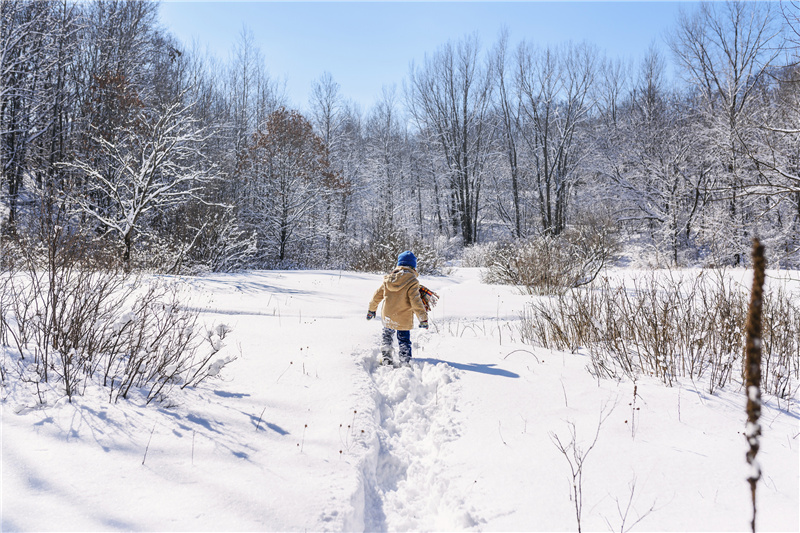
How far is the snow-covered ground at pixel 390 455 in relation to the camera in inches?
74.2

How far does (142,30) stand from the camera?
1605 cm

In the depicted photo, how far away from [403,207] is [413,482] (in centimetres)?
2737

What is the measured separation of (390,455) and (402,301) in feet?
6.91

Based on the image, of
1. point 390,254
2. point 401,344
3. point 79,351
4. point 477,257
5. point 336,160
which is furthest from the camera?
point 336,160

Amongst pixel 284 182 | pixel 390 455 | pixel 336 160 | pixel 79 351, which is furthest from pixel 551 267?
pixel 336 160

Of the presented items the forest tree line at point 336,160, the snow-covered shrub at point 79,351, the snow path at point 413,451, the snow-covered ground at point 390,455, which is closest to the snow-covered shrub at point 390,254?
the forest tree line at point 336,160

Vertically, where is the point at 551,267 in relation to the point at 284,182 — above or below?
below

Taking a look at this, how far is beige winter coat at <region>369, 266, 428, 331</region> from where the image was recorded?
4.67m

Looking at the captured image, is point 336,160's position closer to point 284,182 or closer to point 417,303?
point 284,182

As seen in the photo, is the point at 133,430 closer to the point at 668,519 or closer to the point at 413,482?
the point at 413,482

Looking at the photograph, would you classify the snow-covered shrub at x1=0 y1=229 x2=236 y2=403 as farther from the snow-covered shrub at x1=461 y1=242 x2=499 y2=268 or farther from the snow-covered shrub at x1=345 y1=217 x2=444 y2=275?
the snow-covered shrub at x1=461 y1=242 x2=499 y2=268

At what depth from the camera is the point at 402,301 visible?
4734mm

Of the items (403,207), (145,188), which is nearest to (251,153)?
(145,188)

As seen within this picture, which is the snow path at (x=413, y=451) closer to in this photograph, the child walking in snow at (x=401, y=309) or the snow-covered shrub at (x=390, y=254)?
the child walking in snow at (x=401, y=309)
